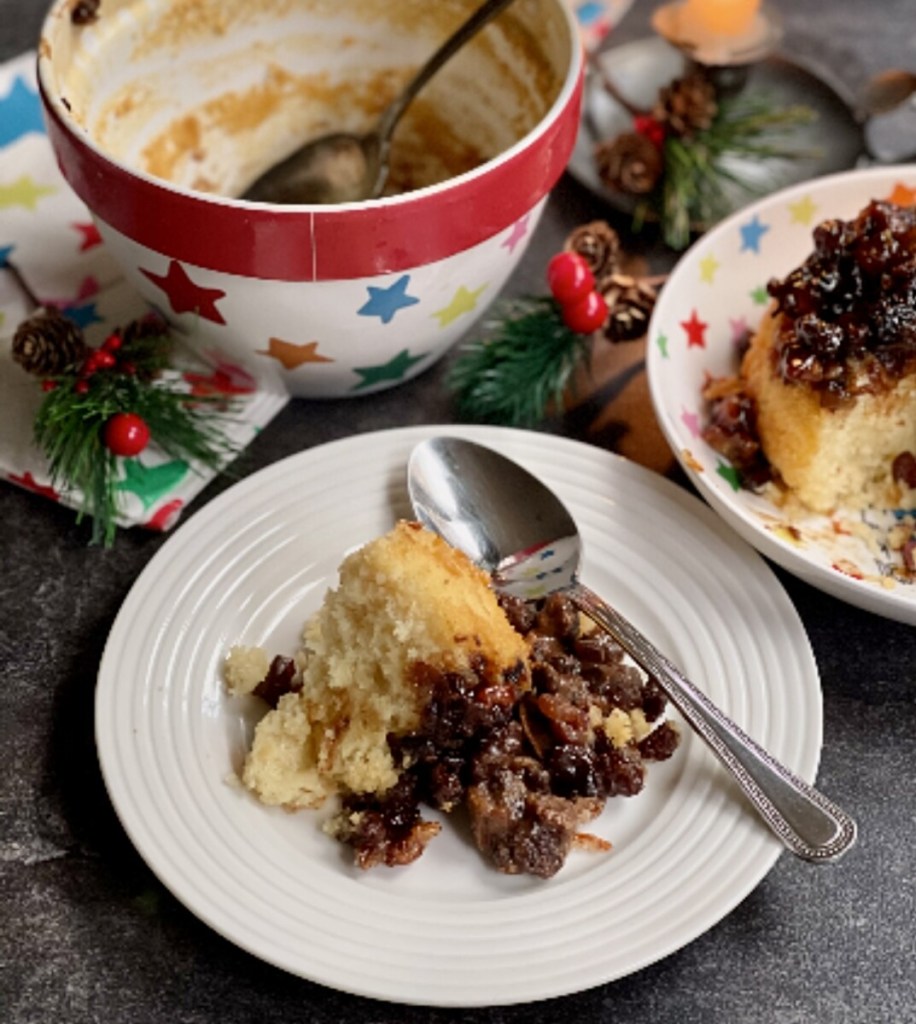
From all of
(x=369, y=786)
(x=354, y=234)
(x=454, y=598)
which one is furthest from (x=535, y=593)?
(x=354, y=234)

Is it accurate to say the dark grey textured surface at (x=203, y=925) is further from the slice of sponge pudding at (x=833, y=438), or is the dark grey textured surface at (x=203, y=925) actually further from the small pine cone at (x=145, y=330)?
the small pine cone at (x=145, y=330)

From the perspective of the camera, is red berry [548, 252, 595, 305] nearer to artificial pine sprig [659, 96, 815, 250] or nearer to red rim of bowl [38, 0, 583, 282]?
red rim of bowl [38, 0, 583, 282]

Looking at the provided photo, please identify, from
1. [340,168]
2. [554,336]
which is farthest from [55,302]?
[554,336]

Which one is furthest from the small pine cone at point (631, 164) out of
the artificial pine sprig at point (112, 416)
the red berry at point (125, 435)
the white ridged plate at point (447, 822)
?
the red berry at point (125, 435)

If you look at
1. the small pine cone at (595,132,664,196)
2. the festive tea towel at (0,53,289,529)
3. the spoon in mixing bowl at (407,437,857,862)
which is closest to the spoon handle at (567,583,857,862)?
the spoon in mixing bowl at (407,437,857,862)

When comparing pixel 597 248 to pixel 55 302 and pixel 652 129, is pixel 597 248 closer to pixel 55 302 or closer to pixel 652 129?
pixel 652 129

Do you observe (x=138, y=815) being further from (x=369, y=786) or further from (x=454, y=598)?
(x=454, y=598)
